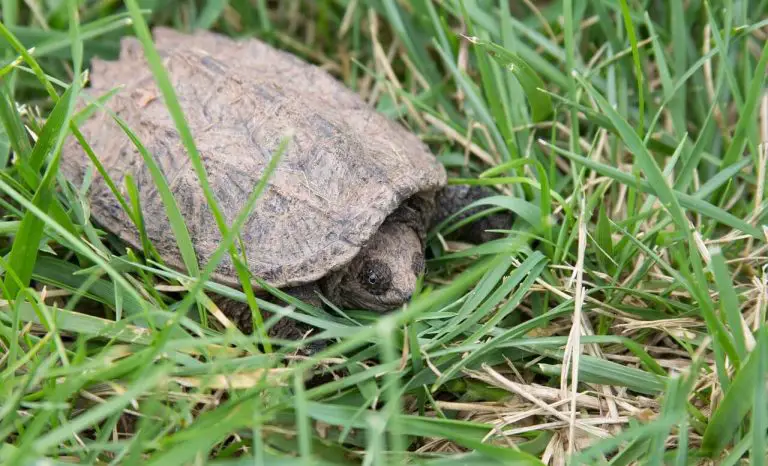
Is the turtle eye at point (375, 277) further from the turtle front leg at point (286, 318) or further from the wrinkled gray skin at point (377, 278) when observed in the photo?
the turtle front leg at point (286, 318)

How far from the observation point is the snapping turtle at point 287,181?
2.58 metres

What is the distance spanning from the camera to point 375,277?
2.72 m

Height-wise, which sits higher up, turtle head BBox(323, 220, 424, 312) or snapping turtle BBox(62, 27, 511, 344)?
snapping turtle BBox(62, 27, 511, 344)

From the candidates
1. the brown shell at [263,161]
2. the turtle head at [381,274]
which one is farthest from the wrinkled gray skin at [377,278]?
the brown shell at [263,161]

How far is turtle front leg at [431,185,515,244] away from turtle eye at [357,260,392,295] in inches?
22.0

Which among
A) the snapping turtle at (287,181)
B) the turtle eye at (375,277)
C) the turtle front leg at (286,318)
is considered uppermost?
the snapping turtle at (287,181)

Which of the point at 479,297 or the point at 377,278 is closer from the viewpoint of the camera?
the point at 479,297

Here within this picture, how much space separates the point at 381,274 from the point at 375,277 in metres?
0.03

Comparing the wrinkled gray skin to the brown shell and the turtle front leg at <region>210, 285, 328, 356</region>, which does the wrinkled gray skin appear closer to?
the turtle front leg at <region>210, 285, 328, 356</region>

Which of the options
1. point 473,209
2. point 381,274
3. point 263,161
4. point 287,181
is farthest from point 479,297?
point 263,161

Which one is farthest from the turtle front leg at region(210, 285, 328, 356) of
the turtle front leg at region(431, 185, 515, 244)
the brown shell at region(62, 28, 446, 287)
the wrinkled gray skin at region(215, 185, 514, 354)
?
the turtle front leg at region(431, 185, 515, 244)

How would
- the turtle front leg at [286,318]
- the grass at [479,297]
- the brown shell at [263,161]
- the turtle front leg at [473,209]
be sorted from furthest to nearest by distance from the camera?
the turtle front leg at [473,209] → the turtle front leg at [286,318] → the brown shell at [263,161] → the grass at [479,297]

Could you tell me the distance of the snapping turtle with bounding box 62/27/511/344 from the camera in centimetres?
258

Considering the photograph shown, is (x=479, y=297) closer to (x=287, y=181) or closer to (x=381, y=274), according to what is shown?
(x=381, y=274)
